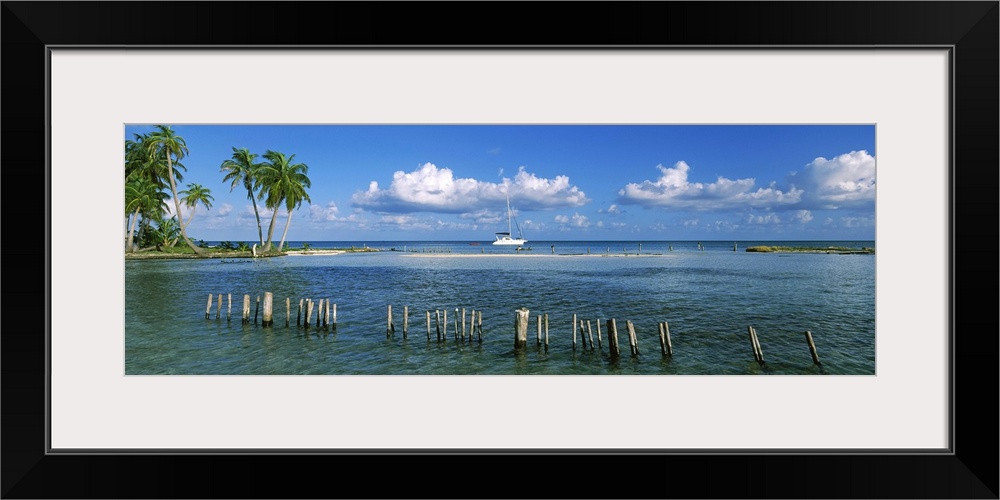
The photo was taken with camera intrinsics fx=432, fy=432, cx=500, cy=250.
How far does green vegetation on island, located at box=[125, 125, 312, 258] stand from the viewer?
727 centimetres

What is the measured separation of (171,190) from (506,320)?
804 cm

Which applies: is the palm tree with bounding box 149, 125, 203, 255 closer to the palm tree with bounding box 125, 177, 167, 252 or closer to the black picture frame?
the palm tree with bounding box 125, 177, 167, 252

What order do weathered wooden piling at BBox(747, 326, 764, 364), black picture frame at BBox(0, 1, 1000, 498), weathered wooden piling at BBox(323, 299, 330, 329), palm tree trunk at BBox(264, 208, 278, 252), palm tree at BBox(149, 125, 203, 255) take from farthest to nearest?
1. palm tree trunk at BBox(264, 208, 278, 252)
2. weathered wooden piling at BBox(323, 299, 330, 329)
3. palm tree at BBox(149, 125, 203, 255)
4. weathered wooden piling at BBox(747, 326, 764, 364)
5. black picture frame at BBox(0, 1, 1000, 498)

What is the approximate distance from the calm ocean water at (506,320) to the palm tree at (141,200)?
3.50 feet

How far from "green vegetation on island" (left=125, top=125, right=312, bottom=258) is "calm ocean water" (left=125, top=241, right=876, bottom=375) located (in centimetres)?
80

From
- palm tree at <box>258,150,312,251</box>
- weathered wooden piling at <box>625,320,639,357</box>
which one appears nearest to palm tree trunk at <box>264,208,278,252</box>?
palm tree at <box>258,150,312,251</box>

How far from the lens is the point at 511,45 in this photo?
2998 millimetres

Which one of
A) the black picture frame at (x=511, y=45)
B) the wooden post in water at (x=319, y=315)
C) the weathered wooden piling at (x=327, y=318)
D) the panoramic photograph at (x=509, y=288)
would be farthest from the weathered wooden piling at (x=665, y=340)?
the wooden post in water at (x=319, y=315)

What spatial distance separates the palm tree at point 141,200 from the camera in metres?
5.96

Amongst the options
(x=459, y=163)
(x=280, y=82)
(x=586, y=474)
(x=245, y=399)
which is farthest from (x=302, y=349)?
(x=586, y=474)

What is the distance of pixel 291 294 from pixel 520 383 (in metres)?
14.2

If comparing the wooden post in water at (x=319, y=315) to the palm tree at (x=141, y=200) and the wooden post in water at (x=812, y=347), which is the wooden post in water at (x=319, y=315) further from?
the wooden post in water at (x=812, y=347)

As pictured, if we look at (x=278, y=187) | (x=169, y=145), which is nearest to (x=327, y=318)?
(x=169, y=145)

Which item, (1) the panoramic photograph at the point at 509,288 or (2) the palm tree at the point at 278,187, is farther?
(2) the palm tree at the point at 278,187
